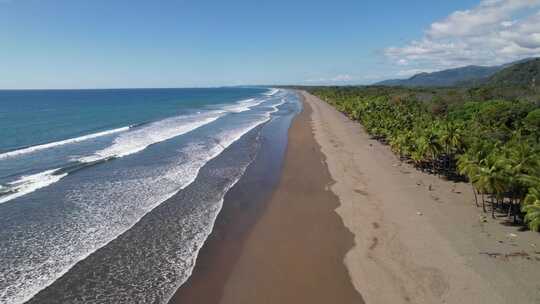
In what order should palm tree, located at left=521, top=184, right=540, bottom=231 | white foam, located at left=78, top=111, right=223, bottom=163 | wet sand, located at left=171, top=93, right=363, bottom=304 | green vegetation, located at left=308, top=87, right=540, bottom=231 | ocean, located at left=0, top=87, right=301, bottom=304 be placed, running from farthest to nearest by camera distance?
white foam, located at left=78, top=111, right=223, bottom=163, green vegetation, located at left=308, top=87, right=540, bottom=231, palm tree, located at left=521, top=184, right=540, bottom=231, ocean, located at left=0, top=87, right=301, bottom=304, wet sand, located at left=171, top=93, right=363, bottom=304

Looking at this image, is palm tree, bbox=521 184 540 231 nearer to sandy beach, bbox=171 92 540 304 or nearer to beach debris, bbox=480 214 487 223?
sandy beach, bbox=171 92 540 304

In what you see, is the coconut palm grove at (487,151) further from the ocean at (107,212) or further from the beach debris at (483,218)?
the ocean at (107,212)

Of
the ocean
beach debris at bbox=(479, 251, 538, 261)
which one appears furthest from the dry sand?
the ocean

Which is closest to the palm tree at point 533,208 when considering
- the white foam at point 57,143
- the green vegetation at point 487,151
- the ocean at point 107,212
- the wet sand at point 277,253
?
the green vegetation at point 487,151

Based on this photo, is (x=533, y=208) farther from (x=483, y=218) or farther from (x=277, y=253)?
(x=277, y=253)

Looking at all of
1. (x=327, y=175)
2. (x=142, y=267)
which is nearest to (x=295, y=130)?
(x=327, y=175)

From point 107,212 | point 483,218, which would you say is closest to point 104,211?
point 107,212
